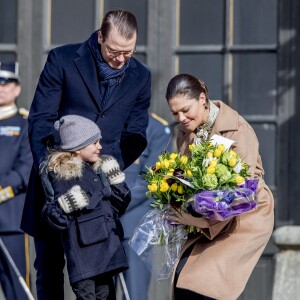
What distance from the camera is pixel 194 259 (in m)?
7.58

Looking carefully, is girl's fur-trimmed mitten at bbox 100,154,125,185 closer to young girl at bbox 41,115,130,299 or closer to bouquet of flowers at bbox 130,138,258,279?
young girl at bbox 41,115,130,299

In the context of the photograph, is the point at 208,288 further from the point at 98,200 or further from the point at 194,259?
the point at 98,200

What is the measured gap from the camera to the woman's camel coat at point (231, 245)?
749 centimetres

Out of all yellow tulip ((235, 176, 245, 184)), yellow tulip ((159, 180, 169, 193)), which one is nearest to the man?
yellow tulip ((159, 180, 169, 193))

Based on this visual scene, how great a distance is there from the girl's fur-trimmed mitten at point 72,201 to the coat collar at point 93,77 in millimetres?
562

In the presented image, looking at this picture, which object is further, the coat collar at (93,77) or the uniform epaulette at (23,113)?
the uniform epaulette at (23,113)

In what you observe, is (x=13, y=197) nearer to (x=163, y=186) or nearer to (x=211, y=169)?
(x=163, y=186)

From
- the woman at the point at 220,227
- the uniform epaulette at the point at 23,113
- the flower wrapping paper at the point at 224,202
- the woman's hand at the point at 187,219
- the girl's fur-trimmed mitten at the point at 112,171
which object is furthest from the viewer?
the uniform epaulette at the point at 23,113

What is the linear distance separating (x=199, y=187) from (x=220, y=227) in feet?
1.01

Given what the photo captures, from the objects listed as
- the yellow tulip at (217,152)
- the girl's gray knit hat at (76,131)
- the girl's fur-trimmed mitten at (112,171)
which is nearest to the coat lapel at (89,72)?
the girl's gray knit hat at (76,131)

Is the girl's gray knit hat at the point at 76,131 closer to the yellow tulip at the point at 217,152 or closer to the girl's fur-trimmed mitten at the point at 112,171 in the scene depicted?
the girl's fur-trimmed mitten at the point at 112,171

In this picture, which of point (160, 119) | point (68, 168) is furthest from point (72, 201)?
point (160, 119)

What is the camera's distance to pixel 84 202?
7.45 meters

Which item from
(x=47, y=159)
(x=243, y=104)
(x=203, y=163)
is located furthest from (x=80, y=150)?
(x=243, y=104)
